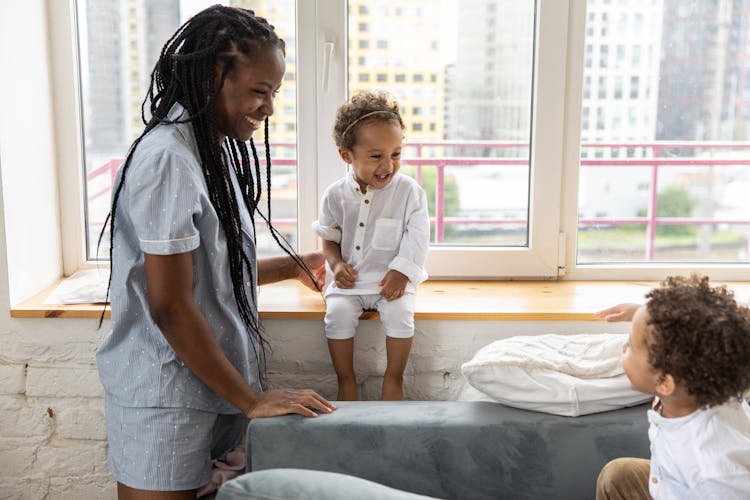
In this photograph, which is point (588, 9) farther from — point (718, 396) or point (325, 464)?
point (325, 464)

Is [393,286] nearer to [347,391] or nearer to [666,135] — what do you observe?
[347,391]

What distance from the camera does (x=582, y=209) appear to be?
2.36 m

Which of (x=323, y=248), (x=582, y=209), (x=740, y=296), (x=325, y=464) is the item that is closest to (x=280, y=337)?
(x=323, y=248)

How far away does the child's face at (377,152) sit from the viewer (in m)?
1.88

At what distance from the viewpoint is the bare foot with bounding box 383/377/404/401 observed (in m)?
1.91

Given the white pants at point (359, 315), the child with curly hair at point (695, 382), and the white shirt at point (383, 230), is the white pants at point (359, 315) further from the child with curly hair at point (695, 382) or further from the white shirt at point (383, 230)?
the child with curly hair at point (695, 382)

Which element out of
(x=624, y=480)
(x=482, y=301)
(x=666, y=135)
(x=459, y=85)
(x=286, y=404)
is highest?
(x=459, y=85)

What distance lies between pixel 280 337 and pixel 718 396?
105 cm

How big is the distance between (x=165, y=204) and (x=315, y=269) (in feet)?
2.25

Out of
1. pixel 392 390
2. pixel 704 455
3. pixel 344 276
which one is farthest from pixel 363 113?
pixel 704 455

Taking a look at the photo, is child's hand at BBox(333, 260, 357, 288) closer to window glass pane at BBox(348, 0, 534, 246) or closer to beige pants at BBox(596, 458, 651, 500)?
window glass pane at BBox(348, 0, 534, 246)

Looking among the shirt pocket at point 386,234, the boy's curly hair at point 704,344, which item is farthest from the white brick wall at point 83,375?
the boy's curly hair at point 704,344

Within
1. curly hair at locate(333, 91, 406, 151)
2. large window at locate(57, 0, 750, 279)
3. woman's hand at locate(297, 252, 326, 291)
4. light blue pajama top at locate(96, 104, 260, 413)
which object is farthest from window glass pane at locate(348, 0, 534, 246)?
light blue pajama top at locate(96, 104, 260, 413)

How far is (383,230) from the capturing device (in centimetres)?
196
